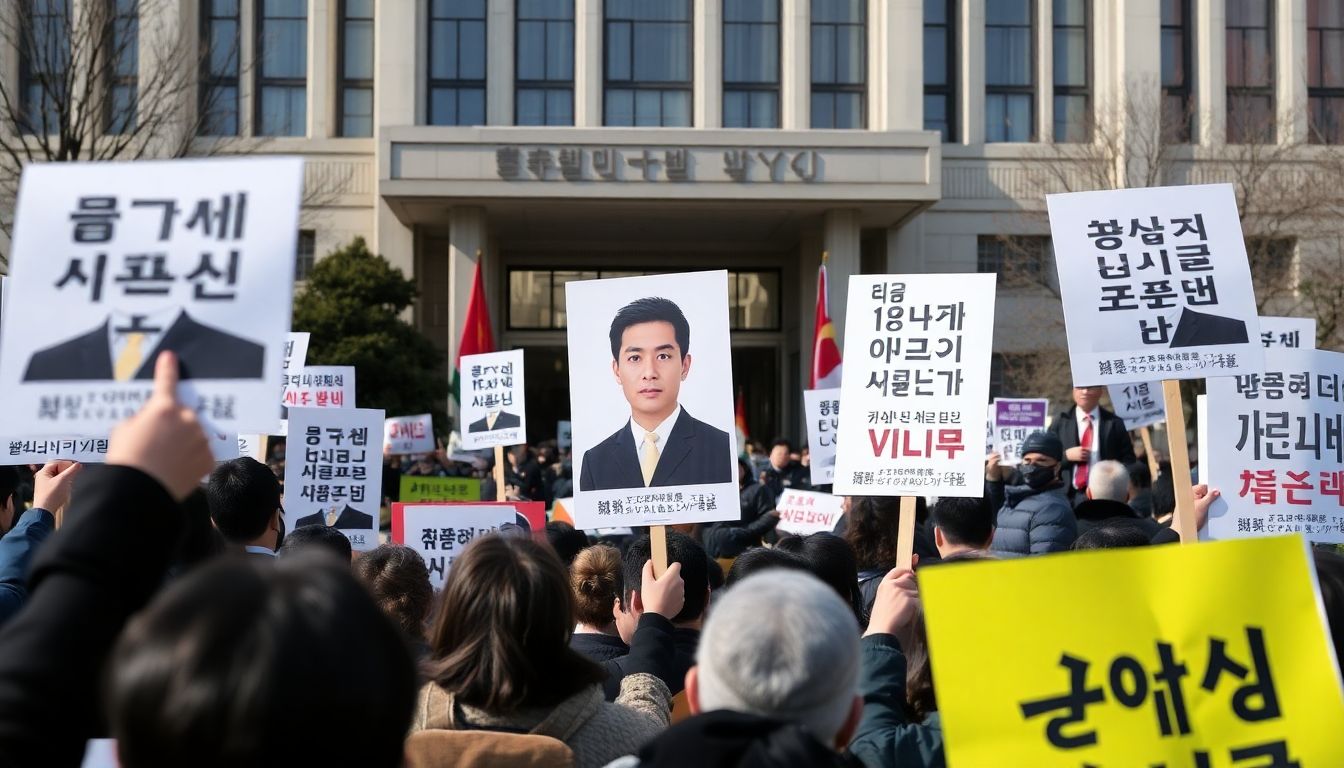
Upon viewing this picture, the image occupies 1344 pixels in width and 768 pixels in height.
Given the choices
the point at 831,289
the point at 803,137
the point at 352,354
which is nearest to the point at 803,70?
the point at 803,137

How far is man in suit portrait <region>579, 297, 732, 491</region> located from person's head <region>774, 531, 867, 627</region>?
1.96 ft

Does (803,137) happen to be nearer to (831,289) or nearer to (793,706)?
(831,289)

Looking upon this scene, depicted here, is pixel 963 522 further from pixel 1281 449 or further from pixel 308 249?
pixel 308 249

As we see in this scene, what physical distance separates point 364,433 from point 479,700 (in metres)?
5.18

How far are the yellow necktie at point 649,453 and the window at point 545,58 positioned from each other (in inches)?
1035

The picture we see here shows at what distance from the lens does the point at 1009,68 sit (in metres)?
31.6

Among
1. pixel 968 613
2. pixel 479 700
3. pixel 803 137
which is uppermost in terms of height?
pixel 803 137

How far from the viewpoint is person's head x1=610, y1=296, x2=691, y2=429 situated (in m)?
5.22

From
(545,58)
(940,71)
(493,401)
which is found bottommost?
(493,401)

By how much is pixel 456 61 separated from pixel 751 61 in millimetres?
6930

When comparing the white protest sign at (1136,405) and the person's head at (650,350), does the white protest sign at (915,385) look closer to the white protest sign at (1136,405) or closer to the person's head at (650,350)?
the person's head at (650,350)

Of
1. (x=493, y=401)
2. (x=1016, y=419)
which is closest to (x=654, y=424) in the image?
(x=493, y=401)

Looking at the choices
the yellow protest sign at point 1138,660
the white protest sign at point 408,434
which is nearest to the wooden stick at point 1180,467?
the yellow protest sign at point 1138,660

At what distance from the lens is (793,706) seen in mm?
1961
